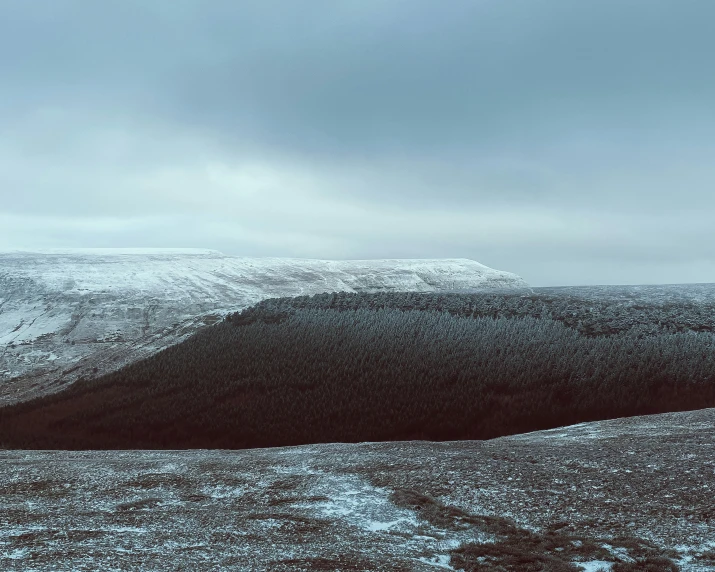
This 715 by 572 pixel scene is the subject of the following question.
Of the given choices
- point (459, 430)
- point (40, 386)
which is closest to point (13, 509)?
point (459, 430)

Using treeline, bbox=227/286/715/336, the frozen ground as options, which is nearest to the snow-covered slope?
treeline, bbox=227/286/715/336

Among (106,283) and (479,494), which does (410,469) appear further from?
(106,283)

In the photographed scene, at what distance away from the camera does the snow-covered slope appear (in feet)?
191

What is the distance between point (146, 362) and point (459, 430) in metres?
25.8

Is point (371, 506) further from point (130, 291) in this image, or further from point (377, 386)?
point (130, 291)

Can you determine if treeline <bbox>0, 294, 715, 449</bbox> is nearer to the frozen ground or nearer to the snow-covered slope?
the frozen ground

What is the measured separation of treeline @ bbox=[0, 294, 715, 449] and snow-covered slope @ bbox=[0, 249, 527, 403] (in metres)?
13.9

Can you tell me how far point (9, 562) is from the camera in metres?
12.1

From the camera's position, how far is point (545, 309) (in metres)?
48.8

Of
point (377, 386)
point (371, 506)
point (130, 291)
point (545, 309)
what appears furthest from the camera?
point (130, 291)

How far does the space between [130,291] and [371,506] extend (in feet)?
231

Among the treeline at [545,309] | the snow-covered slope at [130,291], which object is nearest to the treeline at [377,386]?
the treeline at [545,309]

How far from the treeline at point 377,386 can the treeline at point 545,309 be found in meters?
1.07

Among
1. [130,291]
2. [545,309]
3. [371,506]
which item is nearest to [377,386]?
[545,309]
